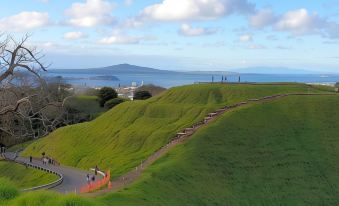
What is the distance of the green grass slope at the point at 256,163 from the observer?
33.5 meters

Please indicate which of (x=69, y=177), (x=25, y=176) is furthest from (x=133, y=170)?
(x=25, y=176)

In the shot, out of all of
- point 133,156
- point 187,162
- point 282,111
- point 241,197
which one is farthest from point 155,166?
point 282,111

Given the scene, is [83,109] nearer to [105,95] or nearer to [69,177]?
[105,95]

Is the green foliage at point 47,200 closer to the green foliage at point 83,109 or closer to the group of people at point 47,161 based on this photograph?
the group of people at point 47,161

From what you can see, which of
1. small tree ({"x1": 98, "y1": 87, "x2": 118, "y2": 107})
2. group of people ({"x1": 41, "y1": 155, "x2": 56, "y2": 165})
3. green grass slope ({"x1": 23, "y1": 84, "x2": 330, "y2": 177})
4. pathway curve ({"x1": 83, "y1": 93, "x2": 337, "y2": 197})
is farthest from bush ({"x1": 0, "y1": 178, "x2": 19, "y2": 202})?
small tree ({"x1": 98, "y1": 87, "x2": 118, "y2": 107})

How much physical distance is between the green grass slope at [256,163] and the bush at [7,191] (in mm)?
11276

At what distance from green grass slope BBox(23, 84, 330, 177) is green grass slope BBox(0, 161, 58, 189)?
Result: 4.88 m

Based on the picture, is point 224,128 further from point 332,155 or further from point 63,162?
point 63,162

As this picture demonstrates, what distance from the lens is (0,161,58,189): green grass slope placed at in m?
47.8

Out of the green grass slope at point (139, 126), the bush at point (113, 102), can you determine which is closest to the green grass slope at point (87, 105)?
the bush at point (113, 102)

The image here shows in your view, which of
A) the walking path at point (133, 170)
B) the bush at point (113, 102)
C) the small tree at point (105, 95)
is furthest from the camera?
the small tree at point (105, 95)

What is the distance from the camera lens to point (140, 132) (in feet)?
179

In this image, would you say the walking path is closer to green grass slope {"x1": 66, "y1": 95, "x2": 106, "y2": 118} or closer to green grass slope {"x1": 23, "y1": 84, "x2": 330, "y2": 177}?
green grass slope {"x1": 23, "y1": 84, "x2": 330, "y2": 177}

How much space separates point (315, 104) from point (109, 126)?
2607 centimetres
